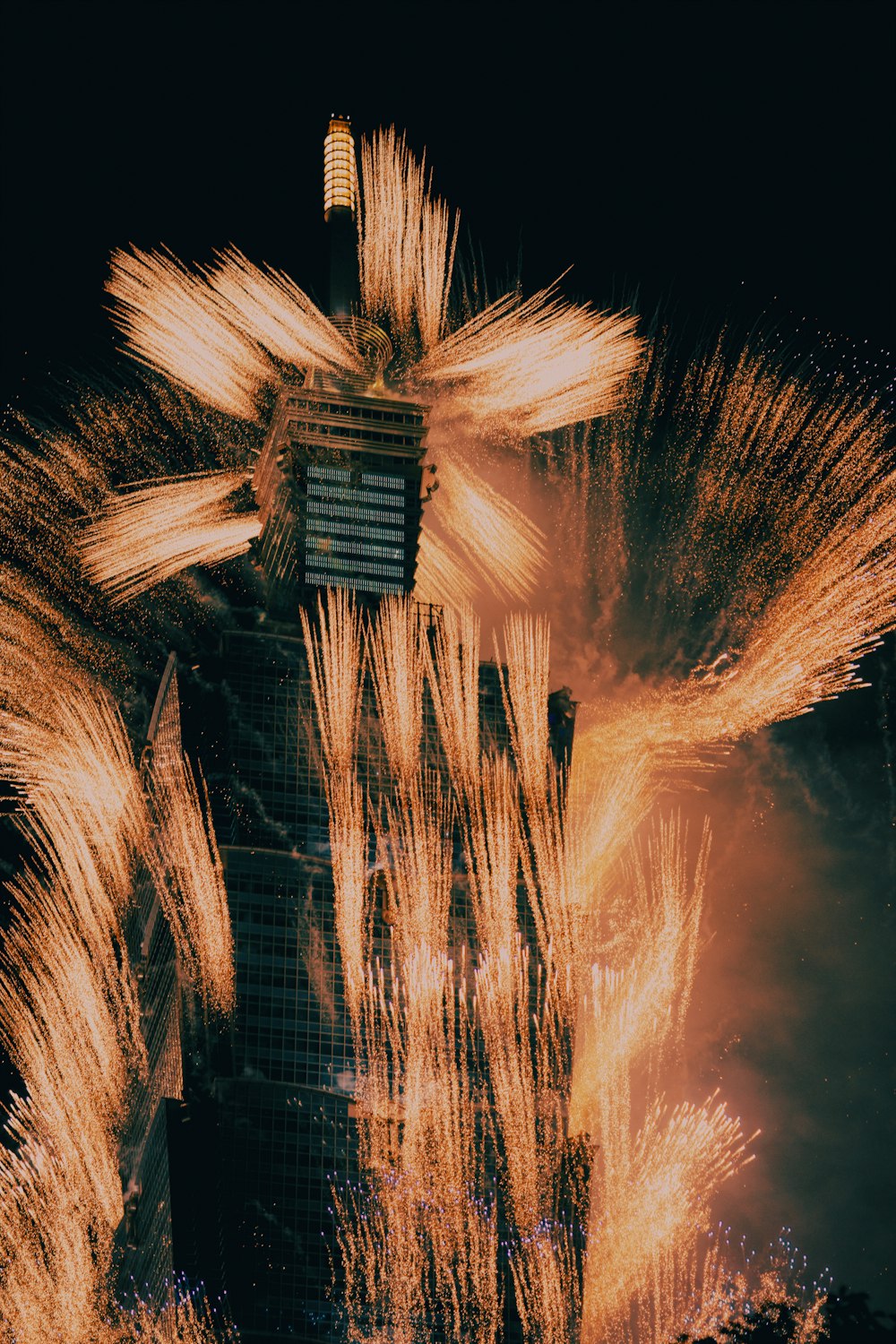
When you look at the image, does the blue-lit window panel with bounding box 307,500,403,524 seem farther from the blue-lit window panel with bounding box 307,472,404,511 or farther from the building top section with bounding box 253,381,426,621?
the blue-lit window panel with bounding box 307,472,404,511

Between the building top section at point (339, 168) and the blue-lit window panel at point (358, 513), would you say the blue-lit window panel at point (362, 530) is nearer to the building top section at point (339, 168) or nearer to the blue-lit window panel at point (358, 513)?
the blue-lit window panel at point (358, 513)

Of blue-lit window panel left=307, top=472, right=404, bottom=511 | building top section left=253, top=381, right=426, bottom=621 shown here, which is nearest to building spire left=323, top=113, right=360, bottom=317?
building top section left=253, top=381, right=426, bottom=621

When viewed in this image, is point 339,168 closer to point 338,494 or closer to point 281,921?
point 338,494

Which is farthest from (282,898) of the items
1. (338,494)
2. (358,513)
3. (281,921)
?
(338,494)

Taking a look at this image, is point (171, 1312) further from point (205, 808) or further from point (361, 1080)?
point (205, 808)

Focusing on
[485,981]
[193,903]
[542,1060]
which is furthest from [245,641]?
[542,1060]
